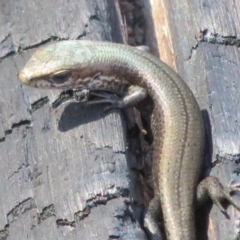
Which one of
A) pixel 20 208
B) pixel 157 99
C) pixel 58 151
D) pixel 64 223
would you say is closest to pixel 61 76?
pixel 58 151

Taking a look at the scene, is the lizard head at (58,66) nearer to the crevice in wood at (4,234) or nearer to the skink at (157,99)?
the skink at (157,99)

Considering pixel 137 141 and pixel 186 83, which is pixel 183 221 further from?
pixel 186 83

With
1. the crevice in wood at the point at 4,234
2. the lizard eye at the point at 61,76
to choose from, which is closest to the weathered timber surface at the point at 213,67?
the lizard eye at the point at 61,76

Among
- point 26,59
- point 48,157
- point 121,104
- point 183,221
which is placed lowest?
point 183,221

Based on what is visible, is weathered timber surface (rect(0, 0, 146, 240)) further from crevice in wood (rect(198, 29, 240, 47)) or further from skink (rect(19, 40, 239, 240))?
crevice in wood (rect(198, 29, 240, 47))

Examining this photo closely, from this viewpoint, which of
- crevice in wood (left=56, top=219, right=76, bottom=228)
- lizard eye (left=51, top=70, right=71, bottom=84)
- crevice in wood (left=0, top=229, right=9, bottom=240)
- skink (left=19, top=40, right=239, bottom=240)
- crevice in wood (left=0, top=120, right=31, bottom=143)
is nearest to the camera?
crevice in wood (left=56, top=219, right=76, bottom=228)

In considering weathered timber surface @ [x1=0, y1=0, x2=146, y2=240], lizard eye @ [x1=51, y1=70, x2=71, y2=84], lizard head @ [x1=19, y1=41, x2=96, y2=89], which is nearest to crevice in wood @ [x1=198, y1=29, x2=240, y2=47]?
weathered timber surface @ [x1=0, y1=0, x2=146, y2=240]

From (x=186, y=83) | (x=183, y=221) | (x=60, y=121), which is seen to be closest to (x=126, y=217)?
(x=183, y=221)
